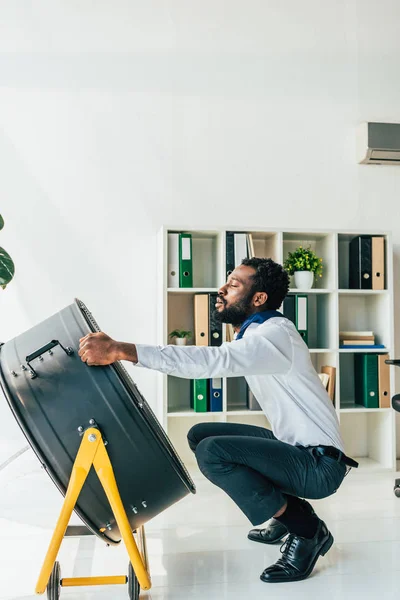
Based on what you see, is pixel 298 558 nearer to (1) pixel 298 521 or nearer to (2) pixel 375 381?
(1) pixel 298 521

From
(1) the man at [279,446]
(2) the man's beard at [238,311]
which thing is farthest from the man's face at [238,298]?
(1) the man at [279,446]

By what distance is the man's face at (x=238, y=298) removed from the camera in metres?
2.23

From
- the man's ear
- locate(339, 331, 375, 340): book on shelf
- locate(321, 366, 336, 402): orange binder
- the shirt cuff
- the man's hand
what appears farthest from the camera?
locate(339, 331, 375, 340): book on shelf

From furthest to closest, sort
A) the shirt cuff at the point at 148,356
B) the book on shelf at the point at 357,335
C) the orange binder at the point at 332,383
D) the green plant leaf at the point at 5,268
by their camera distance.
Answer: the book on shelf at the point at 357,335 < the orange binder at the point at 332,383 < the green plant leaf at the point at 5,268 < the shirt cuff at the point at 148,356

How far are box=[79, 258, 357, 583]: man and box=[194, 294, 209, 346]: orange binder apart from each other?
113cm

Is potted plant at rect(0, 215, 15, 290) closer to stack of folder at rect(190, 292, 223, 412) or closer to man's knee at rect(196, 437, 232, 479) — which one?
stack of folder at rect(190, 292, 223, 412)

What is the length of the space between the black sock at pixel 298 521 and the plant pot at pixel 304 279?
62.9 inches

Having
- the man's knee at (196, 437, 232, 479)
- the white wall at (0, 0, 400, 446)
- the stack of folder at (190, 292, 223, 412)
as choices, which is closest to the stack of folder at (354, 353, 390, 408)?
the white wall at (0, 0, 400, 446)

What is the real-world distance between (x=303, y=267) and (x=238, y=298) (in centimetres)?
124

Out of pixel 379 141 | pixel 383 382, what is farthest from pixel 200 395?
pixel 379 141

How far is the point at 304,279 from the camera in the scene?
3361mm

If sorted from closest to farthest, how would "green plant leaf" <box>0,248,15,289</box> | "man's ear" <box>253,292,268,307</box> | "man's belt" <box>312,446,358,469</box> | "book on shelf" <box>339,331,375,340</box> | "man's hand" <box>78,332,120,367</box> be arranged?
"man's hand" <box>78,332,120,367</box> < "man's belt" <box>312,446,358,469</box> < "man's ear" <box>253,292,268,307</box> < "green plant leaf" <box>0,248,15,289</box> < "book on shelf" <box>339,331,375,340</box>

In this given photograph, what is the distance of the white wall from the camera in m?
3.42

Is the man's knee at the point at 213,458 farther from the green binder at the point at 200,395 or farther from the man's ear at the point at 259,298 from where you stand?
the green binder at the point at 200,395
